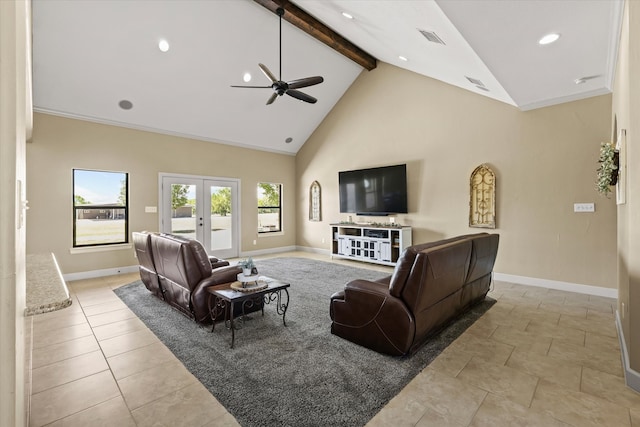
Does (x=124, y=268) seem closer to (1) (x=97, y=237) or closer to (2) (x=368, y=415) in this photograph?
(1) (x=97, y=237)

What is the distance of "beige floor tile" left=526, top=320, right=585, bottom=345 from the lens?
297 cm

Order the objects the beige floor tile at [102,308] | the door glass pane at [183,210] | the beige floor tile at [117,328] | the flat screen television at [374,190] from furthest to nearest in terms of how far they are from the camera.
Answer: the door glass pane at [183,210], the flat screen television at [374,190], the beige floor tile at [102,308], the beige floor tile at [117,328]

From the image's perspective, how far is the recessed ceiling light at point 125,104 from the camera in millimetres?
5496

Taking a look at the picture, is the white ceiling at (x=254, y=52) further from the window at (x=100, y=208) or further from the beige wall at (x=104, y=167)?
the window at (x=100, y=208)

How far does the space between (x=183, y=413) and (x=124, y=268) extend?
16.3 feet

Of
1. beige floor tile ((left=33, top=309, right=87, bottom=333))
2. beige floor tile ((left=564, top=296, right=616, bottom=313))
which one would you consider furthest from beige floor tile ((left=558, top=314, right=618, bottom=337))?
beige floor tile ((left=33, top=309, right=87, bottom=333))

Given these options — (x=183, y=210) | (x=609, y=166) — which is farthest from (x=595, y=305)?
(x=183, y=210)

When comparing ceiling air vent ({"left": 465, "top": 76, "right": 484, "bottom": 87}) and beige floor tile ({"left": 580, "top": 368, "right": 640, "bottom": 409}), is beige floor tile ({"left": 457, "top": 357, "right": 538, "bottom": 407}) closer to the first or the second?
beige floor tile ({"left": 580, "top": 368, "right": 640, "bottom": 409})

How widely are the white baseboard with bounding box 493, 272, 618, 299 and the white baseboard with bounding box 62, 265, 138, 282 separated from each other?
694cm

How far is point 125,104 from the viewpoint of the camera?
5543mm

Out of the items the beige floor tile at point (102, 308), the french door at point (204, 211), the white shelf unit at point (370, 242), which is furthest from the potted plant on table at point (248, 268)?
the french door at point (204, 211)

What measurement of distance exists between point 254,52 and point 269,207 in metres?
4.10

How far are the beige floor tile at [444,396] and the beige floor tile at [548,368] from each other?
613 millimetres

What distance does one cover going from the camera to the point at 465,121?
5633 mm
